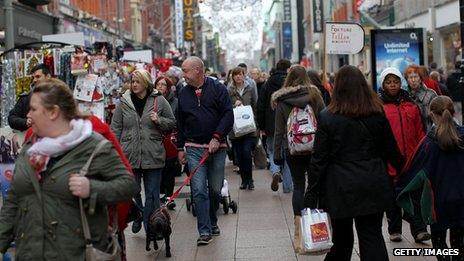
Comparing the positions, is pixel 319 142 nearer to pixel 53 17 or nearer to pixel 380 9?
pixel 53 17

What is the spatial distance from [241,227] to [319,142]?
12.7ft

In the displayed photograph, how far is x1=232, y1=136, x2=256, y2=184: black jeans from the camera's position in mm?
12508

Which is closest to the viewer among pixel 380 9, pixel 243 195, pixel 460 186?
pixel 460 186

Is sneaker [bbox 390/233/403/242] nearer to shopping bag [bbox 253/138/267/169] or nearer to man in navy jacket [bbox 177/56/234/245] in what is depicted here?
man in navy jacket [bbox 177/56/234/245]

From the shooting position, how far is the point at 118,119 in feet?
27.3

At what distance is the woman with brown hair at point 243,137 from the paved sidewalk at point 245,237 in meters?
0.91

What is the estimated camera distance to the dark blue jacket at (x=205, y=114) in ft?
27.6

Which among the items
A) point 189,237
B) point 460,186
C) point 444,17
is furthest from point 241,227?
point 444,17

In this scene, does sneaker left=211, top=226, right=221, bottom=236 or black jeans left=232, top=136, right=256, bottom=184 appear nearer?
sneaker left=211, top=226, right=221, bottom=236

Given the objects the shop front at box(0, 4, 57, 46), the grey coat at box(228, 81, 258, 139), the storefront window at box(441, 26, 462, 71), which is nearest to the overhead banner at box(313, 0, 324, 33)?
the storefront window at box(441, 26, 462, 71)

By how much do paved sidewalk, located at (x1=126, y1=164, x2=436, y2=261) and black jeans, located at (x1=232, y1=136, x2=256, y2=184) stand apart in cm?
84

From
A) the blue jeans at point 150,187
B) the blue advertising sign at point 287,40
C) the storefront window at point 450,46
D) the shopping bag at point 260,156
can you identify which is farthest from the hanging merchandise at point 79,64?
the blue advertising sign at point 287,40

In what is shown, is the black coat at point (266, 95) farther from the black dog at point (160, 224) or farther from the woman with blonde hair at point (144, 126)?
the black dog at point (160, 224)

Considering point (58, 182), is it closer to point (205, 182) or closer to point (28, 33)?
point (205, 182)
